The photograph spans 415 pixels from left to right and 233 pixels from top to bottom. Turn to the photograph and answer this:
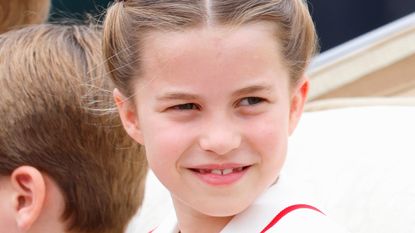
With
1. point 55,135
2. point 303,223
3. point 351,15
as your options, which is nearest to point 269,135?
point 303,223

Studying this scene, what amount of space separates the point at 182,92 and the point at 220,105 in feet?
0.20

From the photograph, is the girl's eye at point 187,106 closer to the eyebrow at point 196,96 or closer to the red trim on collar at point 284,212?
the eyebrow at point 196,96

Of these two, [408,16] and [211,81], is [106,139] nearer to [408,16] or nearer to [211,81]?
[211,81]

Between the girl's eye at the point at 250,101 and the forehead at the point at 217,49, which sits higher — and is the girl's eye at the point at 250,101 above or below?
below

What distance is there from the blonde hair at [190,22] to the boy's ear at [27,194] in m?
0.30

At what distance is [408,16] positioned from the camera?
13.4 ft

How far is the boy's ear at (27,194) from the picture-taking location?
1736 millimetres

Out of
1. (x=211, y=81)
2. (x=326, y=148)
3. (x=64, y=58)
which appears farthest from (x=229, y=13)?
(x=326, y=148)

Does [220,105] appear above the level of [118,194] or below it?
above

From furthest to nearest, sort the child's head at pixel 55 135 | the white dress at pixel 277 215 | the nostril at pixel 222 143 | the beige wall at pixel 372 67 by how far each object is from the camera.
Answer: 1. the beige wall at pixel 372 67
2. the child's head at pixel 55 135
3. the white dress at pixel 277 215
4. the nostril at pixel 222 143

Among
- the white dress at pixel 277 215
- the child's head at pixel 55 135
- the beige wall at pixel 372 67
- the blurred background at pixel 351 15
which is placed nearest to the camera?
the white dress at pixel 277 215

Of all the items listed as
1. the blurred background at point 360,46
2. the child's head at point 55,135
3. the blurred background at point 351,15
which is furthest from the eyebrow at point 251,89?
the blurred background at point 351,15

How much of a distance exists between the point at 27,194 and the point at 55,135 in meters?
0.12

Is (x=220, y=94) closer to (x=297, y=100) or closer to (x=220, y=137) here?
(x=220, y=137)
